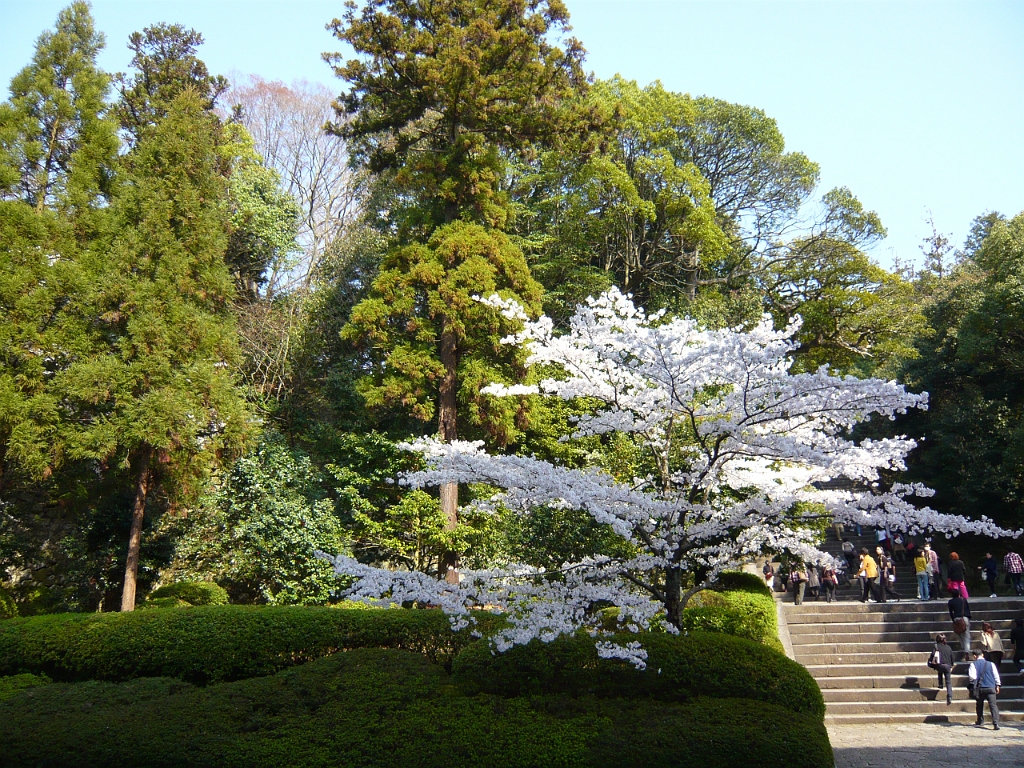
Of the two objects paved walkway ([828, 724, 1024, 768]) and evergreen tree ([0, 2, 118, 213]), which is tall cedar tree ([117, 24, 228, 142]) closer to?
evergreen tree ([0, 2, 118, 213])

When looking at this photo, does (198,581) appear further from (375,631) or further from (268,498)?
(375,631)

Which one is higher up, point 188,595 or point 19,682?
point 188,595

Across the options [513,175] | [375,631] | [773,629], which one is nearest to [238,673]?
[375,631]

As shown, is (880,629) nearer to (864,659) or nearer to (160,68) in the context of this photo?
(864,659)

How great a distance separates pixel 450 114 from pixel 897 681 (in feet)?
42.3

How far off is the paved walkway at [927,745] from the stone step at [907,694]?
52 centimetres

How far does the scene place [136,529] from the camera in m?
11.4

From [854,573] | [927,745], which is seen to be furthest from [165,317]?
[854,573]

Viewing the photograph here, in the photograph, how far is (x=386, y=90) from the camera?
50.8 feet

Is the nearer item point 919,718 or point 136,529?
point 919,718

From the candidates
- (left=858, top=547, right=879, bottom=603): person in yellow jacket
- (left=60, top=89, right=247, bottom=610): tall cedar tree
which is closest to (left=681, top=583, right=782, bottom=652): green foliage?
(left=858, top=547, right=879, bottom=603): person in yellow jacket

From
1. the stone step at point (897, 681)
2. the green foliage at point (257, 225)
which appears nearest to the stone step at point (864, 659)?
the stone step at point (897, 681)

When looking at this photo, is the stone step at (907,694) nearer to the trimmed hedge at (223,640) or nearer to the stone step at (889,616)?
the stone step at (889,616)

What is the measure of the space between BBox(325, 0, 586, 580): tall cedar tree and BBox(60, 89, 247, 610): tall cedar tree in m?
3.22
